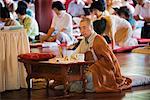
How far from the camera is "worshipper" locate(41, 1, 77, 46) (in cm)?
917

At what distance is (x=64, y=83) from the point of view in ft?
16.1

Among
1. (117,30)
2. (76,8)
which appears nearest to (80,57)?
(117,30)

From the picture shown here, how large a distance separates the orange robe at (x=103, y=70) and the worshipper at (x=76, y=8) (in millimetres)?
8210

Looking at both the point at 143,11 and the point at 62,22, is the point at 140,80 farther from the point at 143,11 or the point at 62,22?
the point at 143,11

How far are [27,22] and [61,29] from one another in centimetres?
75

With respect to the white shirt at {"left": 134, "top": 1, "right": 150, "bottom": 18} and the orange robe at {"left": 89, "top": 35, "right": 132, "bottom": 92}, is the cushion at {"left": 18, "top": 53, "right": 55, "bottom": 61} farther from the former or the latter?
the white shirt at {"left": 134, "top": 1, "right": 150, "bottom": 18}

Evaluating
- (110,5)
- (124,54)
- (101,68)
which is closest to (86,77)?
(101,68)

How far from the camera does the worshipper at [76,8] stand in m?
13.3

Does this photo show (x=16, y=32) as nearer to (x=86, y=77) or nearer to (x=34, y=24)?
(x=86, y=77)

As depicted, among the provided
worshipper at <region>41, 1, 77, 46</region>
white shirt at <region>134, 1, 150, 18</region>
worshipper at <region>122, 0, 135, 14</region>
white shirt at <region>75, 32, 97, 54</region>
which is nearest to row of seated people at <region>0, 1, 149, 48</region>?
worshipper at <region>41, 1, 77, 46</region>

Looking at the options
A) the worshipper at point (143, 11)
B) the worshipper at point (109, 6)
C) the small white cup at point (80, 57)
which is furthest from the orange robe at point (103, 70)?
the worshipper at point (143, 11)

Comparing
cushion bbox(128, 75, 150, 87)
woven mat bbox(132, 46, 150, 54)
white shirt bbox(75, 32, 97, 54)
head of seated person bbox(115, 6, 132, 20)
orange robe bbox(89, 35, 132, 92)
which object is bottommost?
woven mat bbox(132, 46, 150, 54)

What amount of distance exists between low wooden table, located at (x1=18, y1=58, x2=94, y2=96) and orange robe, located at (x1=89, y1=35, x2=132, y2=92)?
21 centimetres

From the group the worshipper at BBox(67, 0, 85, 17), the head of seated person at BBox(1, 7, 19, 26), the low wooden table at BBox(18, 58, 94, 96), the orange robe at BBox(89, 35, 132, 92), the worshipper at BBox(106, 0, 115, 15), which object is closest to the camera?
the low wooden table at BBox(18, 58, 94, 96)
